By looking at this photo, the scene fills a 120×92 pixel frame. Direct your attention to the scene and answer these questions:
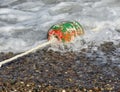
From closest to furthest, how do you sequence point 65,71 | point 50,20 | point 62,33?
point 65,71
point 62,33
point 50,20

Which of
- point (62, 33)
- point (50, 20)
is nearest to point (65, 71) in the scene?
point (62, 33)

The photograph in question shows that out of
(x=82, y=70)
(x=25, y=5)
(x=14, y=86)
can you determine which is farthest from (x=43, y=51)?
(x=25, y=5)

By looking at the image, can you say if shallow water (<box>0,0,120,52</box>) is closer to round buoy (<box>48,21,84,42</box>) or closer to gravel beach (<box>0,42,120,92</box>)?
round buoy (<box>48,21,84,42</box>)

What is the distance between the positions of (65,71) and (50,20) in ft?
9.81

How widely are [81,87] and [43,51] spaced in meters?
1.46

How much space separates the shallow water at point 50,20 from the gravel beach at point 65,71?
1.21ft

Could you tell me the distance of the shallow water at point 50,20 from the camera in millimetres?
6281

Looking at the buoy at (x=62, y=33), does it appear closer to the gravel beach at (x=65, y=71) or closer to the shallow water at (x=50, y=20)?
the shallow water at (x=50, y=20)

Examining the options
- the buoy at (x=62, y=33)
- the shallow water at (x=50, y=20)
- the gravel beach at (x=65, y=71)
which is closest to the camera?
the gravel beach at (x=65, y=71)

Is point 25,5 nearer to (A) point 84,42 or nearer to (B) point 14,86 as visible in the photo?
(A) point 84,42

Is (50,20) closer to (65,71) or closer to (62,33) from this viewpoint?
(62,33)

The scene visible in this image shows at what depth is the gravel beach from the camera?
14.8 ft

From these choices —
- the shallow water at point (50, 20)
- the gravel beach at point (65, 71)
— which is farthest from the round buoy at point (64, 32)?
the gravel beach at point (65, 71)

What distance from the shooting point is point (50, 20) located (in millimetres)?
7828
